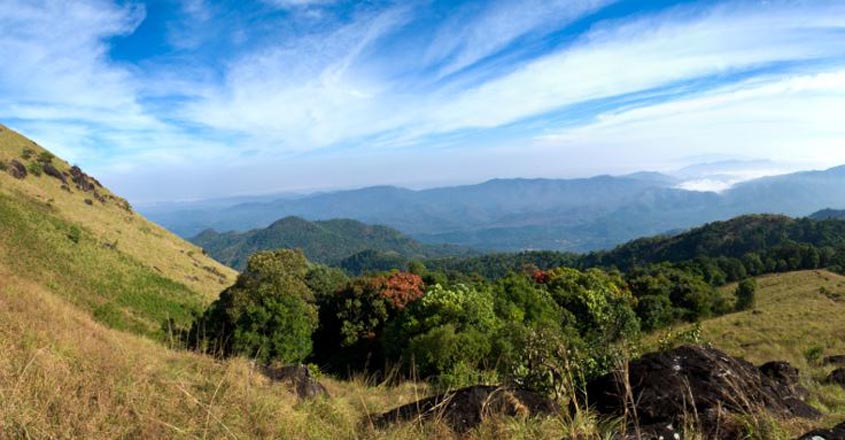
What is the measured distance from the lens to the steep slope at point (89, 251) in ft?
83.8

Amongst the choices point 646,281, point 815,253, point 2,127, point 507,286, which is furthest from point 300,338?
point 815,253

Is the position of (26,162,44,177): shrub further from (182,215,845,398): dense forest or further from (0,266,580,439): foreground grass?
(0,266,580,439): foreground grass

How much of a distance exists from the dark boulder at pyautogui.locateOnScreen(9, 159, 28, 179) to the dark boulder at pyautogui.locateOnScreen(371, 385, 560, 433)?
56953mm

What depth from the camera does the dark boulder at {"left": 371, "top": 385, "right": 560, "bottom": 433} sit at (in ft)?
13.6

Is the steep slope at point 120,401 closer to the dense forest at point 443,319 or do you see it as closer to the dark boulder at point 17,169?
the dense forest at point 443,319

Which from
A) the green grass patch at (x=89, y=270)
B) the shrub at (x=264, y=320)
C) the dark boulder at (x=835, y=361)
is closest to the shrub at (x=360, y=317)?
the shrub at (x=264, y=320)

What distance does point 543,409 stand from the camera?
4.46 metres

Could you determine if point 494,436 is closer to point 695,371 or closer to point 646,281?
point 695,371

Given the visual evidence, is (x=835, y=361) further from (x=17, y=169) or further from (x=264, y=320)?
(x=17, y=169)

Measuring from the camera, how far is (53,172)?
168ft

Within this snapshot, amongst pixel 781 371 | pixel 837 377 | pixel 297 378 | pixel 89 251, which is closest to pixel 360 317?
pixel 297 378

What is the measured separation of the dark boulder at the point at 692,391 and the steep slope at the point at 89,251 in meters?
19.6

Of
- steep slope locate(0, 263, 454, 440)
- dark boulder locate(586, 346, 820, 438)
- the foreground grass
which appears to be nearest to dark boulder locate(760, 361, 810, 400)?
dark boulder locate(586, 346, 820, 438)

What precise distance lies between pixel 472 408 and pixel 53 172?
216ft
